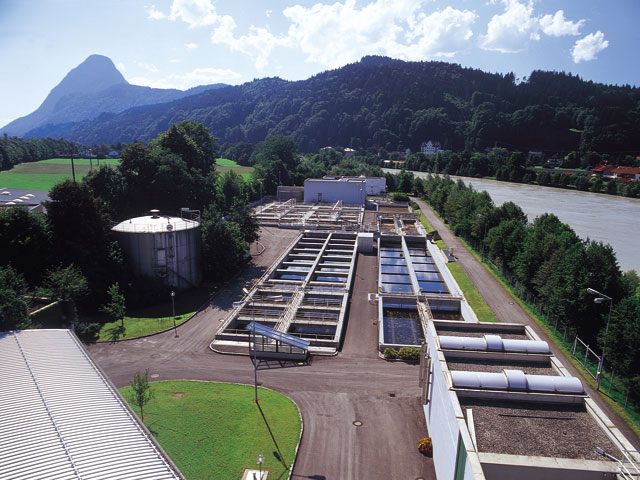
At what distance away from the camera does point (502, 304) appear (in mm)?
33750

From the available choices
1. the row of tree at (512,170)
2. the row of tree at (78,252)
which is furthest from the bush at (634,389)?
the row of tree at (512,170)

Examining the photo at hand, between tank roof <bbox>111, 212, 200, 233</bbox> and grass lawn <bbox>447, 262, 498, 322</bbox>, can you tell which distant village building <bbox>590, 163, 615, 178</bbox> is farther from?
tank roof <bbox>111, 212, 200, 233</bbox>

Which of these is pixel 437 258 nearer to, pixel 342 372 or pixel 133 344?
pixel 342 372

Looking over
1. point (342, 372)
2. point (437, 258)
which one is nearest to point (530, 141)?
point (437, 258)

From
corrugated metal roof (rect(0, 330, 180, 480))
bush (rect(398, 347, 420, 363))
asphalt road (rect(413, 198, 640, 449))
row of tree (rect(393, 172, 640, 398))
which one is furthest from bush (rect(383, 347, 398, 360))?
corrugated metal roof (rect(0, 330, 180, 480))

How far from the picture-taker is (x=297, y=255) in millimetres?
47594

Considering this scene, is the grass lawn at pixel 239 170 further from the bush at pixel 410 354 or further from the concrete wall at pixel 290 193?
the bush at pixel 410 354

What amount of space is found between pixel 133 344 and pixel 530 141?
17837 cm

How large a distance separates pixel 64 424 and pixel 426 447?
45.4 feet

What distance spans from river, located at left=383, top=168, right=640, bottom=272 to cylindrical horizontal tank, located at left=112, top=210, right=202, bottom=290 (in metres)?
48.6

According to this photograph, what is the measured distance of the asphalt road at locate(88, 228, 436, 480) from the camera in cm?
1666

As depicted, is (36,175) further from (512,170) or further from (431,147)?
(431,147)

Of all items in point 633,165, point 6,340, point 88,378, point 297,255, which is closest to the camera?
point 88,378

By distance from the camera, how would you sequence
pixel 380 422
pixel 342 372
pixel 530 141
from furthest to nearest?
1. pixel 530 141
2. pixel 342 372
3. pixel 380 422
